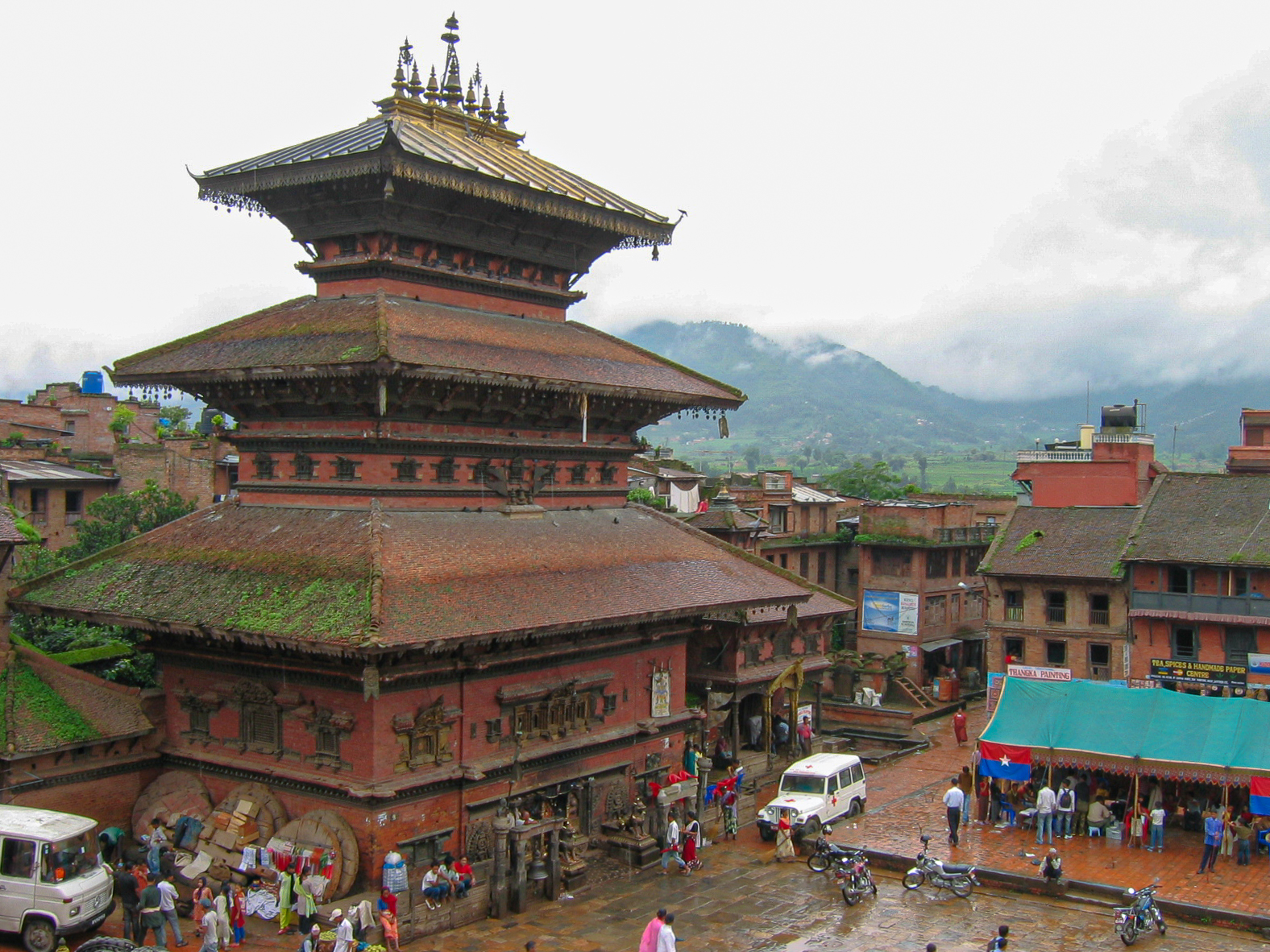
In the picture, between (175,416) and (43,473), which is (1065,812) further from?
(175,416)

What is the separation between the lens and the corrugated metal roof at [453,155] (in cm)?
2481

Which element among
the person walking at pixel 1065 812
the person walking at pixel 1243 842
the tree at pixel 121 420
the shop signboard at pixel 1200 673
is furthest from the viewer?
the tree at pixel 121 420

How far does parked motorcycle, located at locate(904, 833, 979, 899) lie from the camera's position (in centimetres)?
2411

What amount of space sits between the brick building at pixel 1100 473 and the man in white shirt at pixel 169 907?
116 feet

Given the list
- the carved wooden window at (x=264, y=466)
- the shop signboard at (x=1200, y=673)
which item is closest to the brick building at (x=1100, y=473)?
the shop signboard at (x=1200, y=673)

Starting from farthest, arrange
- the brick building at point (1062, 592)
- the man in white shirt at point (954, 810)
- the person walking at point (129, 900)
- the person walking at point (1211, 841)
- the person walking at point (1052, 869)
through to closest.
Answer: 1. the brick building at point (1062, 592)
2. the man in white shirt at point (954, 810)
3. the person walking at point (1211, 841)
4. the person walking at point (1052, 869)
5. the person walking at point (129, 900)

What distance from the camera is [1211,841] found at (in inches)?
1001

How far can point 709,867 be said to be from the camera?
25.6 meters

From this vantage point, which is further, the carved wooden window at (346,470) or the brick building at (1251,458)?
the brick building at (1251,458)

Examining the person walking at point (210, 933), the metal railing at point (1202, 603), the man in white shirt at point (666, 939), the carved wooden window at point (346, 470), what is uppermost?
the carved wooden window at point (346, 470)

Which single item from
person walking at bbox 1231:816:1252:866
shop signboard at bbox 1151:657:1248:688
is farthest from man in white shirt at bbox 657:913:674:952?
shop signboard at bbox 1151:657:1248:688

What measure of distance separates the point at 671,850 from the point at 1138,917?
9.00 meters

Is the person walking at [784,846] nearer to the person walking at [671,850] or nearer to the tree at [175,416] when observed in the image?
the person walking at [671,850]

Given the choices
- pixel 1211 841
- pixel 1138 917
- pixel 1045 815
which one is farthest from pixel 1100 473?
pixel 1138 917
